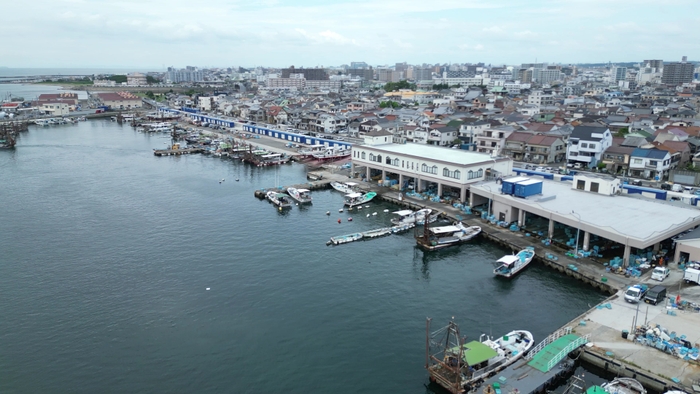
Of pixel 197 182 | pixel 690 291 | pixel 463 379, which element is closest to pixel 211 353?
pixel 463 379

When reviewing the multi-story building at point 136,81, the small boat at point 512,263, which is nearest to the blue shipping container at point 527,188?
the small boat at point 512,263

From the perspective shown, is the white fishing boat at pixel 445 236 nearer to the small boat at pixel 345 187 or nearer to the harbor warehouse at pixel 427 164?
the harbor warehouse at pixel 427 164

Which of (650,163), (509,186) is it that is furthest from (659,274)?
(650,163)

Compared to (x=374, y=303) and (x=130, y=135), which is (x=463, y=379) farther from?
(x=130, y=135)

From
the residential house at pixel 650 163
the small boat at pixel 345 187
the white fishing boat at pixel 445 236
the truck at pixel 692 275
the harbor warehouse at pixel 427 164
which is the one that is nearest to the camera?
the truck at pixel 692 275

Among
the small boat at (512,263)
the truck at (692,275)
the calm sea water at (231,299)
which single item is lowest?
the calm sea water at (231,299)

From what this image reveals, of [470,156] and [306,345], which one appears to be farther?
[470,156]
